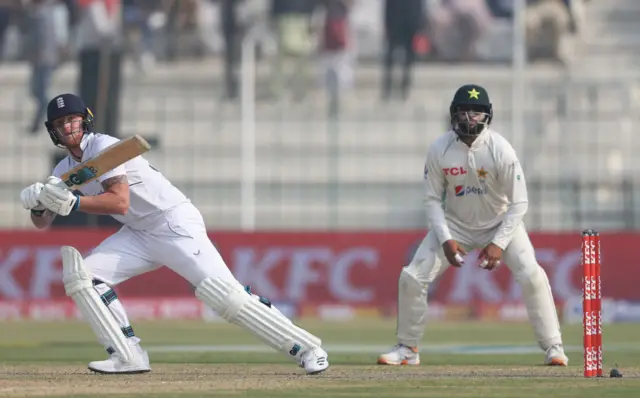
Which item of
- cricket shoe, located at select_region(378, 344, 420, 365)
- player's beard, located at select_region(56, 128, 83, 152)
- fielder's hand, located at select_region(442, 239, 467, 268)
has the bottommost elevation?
cricket shoe, located at select_region(378, 344, 420, 365)

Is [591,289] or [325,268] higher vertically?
[591,289]

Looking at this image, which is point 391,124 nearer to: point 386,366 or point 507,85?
point 507,85

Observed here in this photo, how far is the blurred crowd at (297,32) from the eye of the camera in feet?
76.7

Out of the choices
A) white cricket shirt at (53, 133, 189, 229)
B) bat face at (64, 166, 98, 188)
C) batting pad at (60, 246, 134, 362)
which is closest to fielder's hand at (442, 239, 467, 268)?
white cricket shirt at (53, 133, 189, 229)

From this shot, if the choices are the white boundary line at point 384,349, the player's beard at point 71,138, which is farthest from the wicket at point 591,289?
the white boundary line at point 384,349

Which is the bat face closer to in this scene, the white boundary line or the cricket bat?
the cricket bat

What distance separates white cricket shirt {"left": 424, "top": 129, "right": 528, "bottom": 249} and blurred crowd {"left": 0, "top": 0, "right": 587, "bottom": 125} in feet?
42.8

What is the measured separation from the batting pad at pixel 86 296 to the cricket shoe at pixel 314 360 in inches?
45.9

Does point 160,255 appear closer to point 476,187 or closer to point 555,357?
point 476,187

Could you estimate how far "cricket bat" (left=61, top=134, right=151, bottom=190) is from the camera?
8383 millimetres

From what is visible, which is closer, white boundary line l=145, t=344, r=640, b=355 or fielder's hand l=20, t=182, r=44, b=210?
fielder's hand l=20, t=182, r=44, b=210

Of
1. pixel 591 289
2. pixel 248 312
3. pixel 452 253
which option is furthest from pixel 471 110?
pixel 248 312

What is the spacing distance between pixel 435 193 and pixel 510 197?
→ 21.0 inches

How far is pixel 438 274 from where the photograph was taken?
10430 mm
